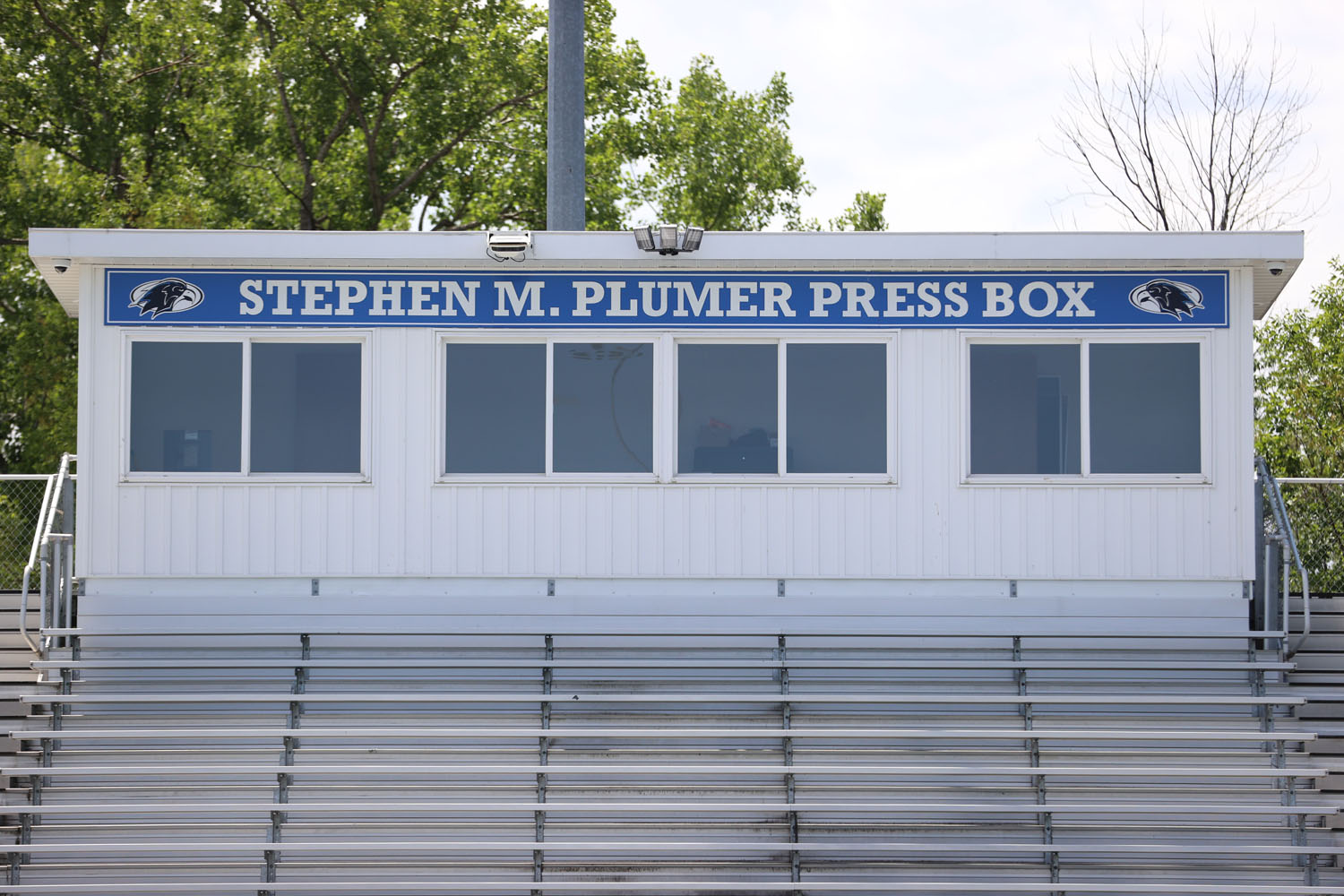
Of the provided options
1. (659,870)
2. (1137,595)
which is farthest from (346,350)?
(1137,595)

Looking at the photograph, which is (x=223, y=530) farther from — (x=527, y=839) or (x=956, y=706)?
(x=956, y=706)

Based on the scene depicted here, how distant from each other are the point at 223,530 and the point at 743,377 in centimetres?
368

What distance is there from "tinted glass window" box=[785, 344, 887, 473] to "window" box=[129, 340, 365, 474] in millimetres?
2982

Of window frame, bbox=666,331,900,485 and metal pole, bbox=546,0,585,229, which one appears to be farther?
metal pole, bbox=546,0,585,229

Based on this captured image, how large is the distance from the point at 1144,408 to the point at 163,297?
670cm

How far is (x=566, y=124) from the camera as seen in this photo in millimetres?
11859

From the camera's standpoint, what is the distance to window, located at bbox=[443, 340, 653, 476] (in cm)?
877

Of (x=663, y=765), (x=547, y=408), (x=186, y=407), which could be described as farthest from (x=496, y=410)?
(x=663, y=765)

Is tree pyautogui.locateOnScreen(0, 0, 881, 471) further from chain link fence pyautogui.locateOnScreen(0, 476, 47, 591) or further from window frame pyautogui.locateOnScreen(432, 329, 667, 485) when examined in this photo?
window frame pyautogui.locateOnScreen(432, 329, 667, 485)

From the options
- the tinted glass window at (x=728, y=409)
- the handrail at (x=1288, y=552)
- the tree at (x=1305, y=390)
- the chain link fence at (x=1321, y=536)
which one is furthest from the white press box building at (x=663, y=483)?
the tree at (x=1305, y=390)

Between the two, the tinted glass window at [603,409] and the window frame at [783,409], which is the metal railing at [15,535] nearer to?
the tinted glass window at [603,409]

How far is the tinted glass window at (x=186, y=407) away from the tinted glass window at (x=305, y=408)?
0.48ft

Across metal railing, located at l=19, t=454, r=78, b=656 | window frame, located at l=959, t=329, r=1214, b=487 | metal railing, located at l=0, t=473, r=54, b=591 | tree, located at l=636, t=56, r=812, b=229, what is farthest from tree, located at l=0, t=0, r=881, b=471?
window frame, located at l=959, t=329, r=1214, b=487

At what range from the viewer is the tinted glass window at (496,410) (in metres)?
8.78
